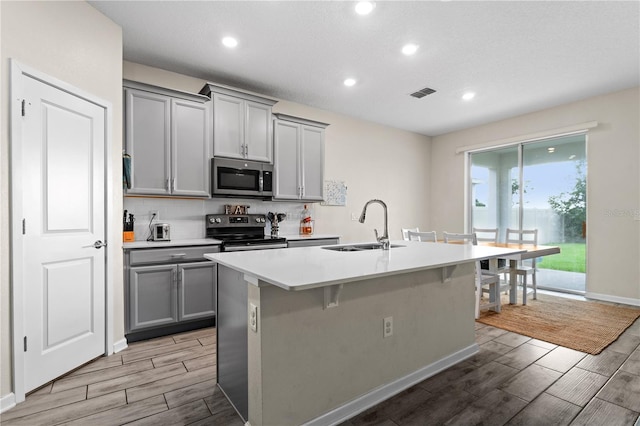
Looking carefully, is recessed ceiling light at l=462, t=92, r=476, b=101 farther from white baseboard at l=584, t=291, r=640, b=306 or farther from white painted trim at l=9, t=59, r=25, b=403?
white painted trim at l=9, t=59, r=25, b=403

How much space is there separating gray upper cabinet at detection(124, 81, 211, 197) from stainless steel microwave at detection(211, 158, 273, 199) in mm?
110

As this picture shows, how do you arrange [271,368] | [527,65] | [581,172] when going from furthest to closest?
[581,172] < [527,65] < [271,368]

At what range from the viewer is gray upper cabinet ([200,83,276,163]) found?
355 cm

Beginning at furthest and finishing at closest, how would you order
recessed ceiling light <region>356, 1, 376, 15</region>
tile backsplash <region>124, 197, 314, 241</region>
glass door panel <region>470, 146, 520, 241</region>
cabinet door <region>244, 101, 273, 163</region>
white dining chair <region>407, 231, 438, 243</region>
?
1. glass door panel <region>470, 146, 520, 241</region>
2. white dining chair <region>407, 231, 438, 243</region>
3. cabinet door <region>244, 101, 273, 163</region>
4. tile backsplash <region>124, 197, 314, 241</region>
5. recessed ceiling light <region>356, 1, 376, 15</region>

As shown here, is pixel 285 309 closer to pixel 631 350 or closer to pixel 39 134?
pixel 39 134

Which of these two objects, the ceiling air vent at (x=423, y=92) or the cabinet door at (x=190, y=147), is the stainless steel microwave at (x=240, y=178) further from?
the ceiling air vent at (x=423, y=92)

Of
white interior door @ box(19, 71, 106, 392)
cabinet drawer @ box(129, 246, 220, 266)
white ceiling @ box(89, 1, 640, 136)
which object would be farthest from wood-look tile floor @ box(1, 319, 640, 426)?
white ceiling @ box(89, 1, 640, 136)

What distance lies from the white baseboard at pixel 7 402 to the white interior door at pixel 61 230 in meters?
0.09

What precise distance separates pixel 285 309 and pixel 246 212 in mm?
2625

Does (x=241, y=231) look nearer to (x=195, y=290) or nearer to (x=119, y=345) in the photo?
(x=195, y=290)

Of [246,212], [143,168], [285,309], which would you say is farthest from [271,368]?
[246,212]

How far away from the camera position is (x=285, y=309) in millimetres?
1640

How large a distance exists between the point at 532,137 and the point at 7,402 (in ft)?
20.7

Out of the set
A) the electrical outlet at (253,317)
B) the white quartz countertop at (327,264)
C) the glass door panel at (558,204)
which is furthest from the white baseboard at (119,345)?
the glass door panel at (558,204)
